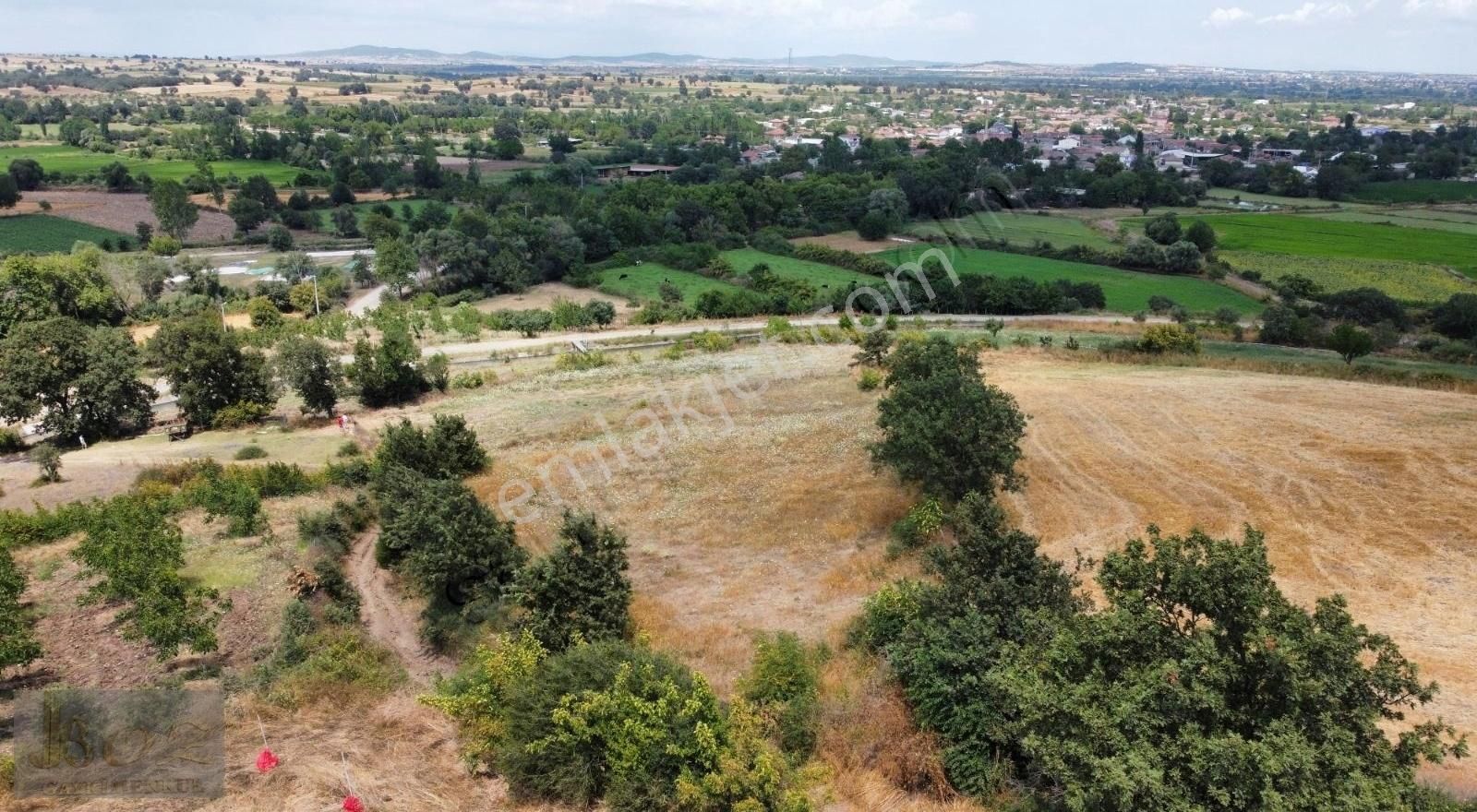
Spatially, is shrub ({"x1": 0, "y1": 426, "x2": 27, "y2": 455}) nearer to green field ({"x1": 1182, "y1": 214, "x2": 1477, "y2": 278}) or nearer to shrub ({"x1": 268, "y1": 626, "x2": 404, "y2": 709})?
shrub ({"x1": 268, "y1": 626, "x2": 404, "y2": 709})

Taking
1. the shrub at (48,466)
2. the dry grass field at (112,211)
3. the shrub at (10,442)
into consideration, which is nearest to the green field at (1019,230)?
the shrub at (10,442)

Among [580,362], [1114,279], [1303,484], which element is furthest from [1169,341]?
[580,362]

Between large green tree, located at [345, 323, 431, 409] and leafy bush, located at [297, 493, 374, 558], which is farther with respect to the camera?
large green tree, located at [345, 323, 431, 409]

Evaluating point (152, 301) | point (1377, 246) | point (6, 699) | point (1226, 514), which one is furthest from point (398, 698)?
point (1377, 246)

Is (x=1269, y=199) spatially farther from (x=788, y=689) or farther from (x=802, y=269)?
(x=788, y=689)

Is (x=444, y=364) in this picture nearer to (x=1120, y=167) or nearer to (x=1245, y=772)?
(x=1245, y=772)

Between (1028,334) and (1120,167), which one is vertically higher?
(1120,167)

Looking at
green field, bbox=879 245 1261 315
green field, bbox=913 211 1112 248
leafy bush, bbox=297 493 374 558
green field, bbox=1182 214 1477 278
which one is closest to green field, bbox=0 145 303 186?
green field, bbox=913 211 1112 248
